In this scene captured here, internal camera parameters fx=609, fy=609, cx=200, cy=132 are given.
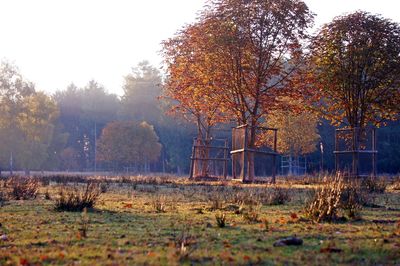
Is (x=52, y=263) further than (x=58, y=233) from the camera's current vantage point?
No

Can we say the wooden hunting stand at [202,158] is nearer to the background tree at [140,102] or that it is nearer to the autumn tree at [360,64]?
the autumn tree at [360,64]

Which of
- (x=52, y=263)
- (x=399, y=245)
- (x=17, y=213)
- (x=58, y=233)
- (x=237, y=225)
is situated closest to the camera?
(x=52, y=263)

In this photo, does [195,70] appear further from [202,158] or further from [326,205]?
[326,205]

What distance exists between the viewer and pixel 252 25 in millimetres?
27828

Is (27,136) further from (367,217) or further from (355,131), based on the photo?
(367,217)

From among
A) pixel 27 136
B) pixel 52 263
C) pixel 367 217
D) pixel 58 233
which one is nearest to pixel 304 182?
pixel 367 217

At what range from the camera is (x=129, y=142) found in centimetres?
6875

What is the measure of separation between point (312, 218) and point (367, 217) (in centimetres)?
119

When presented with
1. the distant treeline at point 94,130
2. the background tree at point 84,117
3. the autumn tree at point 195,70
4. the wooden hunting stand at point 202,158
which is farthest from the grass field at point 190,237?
the background tree at point 84,117

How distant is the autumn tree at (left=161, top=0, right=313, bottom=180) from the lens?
27.5m

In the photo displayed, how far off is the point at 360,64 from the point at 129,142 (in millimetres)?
44947

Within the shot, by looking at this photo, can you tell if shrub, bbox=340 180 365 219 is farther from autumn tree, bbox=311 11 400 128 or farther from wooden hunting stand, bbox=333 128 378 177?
autumn tree, bbox=311 11 400 128

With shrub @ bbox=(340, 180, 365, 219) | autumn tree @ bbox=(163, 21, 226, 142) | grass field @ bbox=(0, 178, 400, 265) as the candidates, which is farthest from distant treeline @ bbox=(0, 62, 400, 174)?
grass field @ bbox=(0, 178, 400, 265)

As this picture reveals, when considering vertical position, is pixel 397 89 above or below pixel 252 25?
below
